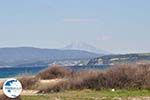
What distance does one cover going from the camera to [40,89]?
36.4 m

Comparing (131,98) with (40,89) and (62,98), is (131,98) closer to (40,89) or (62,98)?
(62,98)

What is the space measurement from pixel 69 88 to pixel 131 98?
893 cm

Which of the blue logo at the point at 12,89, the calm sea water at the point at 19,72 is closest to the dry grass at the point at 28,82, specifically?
the calm sea water at the point at 19,72

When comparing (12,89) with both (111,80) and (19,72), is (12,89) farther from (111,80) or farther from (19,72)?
(19,72)

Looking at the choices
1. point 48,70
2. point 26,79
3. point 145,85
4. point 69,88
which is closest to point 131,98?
point 145,85

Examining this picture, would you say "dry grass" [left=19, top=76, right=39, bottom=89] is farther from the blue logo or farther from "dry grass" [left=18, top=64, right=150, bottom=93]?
the blue logo

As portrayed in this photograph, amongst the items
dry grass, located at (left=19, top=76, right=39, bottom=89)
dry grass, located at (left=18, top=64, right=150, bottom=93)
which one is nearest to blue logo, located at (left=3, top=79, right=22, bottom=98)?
dry grass, located at (left=18, top=64, right=150, bottom=93)

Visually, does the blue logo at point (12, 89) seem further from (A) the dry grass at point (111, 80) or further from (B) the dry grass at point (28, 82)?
(B) the dry grass at point (28, 82)

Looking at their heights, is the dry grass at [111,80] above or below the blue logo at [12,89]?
below

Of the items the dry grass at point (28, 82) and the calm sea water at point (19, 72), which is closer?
the dry grass at point (28, 82)

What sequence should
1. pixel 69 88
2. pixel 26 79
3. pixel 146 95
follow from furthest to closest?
1. pixel 26 79
2. pixel 69 88
3. pixel 146 95

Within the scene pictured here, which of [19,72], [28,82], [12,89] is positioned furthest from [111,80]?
[19,72]

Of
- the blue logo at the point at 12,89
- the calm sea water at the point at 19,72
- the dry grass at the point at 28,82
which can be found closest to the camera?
the blue logo at the point at 12,89

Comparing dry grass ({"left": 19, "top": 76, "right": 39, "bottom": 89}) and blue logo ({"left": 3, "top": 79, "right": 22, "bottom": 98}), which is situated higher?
blue logo ({"left": 3, "top": 79, "right": 22, "bottom": 98})
